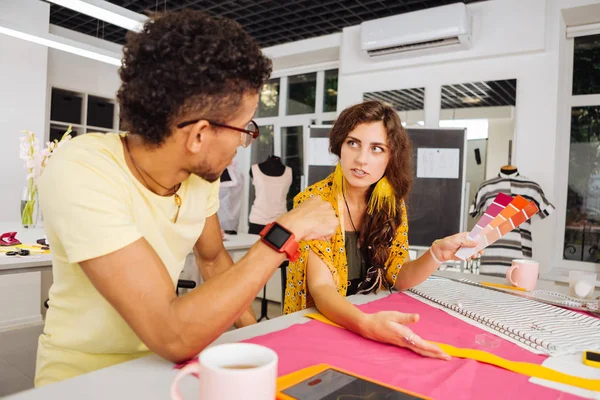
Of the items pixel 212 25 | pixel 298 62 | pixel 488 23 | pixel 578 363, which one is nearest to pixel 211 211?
pixel 212 25

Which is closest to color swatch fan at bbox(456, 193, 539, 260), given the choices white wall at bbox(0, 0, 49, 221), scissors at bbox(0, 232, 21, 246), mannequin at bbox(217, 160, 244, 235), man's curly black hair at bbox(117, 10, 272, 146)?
man's curly black hair at bbox(117, 10, 272, 146)

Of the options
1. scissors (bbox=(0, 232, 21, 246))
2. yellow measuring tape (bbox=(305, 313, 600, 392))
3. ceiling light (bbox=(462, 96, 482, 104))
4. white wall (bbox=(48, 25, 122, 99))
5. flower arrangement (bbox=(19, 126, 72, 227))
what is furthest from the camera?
white wall (bbox=(48, 25, 122, 99))

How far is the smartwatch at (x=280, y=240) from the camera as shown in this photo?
0.90 metres

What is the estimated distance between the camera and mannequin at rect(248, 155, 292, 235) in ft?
17.1

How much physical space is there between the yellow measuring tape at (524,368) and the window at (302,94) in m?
5.53

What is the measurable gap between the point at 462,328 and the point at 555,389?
0.33m

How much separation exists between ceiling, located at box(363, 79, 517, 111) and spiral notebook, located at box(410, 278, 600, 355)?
320cm

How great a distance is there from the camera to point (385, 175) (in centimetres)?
178

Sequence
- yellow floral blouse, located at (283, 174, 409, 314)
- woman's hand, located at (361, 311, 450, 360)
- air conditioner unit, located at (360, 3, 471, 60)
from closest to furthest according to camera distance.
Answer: woman's hand, located at (361, 311, 450, 360) → yellow floral blouse, located at (283, 174, 409, 314) → air conditioner unit, located at (360, 3, 471, 60)

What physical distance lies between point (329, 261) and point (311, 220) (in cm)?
49

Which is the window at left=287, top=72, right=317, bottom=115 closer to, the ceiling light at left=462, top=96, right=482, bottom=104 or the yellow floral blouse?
the ceiling light at left=462, top=96, right=482, bottom=104

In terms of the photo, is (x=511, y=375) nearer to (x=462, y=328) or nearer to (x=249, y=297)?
(x=462, y=328)

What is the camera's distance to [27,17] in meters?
5.03

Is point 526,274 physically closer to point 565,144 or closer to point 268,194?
point 565,144
